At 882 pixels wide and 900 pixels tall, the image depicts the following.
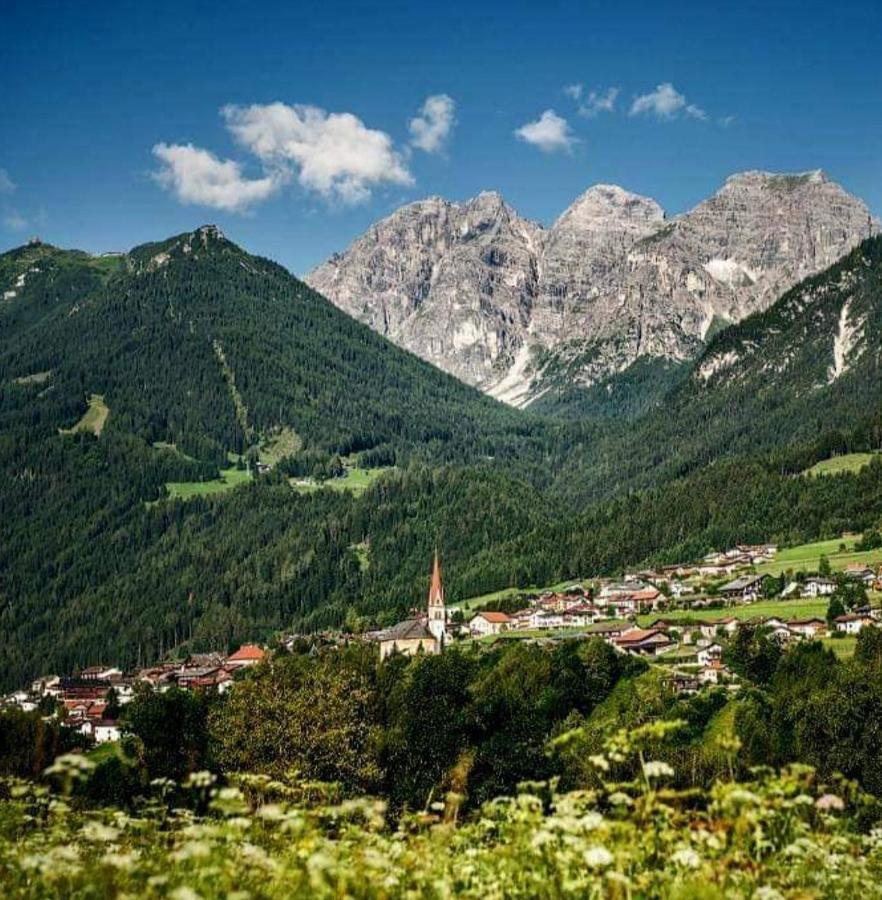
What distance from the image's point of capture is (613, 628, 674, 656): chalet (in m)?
114

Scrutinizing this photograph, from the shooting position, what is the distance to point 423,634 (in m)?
140

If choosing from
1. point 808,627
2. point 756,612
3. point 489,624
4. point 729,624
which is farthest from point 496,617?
point 808,627

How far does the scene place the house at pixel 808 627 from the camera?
10667 centimetres

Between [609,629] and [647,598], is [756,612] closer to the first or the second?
[609,629]

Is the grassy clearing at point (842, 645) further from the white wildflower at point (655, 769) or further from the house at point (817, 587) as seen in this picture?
the white wildflower at point (655, 769)

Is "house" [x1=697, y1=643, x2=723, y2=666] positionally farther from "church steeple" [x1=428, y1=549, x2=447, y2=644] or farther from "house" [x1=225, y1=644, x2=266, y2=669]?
"house" [x1=225, y1=644, x2=266, y2=669]

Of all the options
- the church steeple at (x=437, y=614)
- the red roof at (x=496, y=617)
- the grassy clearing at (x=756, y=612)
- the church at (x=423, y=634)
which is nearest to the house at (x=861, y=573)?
the grassy clearing at (x=756, y=612)

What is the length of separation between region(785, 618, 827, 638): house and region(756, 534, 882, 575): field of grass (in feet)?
99.6

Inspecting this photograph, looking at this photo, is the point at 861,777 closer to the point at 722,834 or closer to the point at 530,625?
the point at 722,834

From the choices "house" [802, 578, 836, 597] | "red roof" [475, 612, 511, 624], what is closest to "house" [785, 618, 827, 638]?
"house" [802, 578, 836, 597]

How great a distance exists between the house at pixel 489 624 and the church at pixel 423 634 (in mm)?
6375

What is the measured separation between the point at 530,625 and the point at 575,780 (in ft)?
300

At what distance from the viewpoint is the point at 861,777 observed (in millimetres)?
63375

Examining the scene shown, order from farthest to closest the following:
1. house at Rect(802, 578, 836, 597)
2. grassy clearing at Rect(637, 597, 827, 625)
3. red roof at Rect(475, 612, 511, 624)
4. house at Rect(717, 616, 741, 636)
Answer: red roof at Rect(475, 612, 511, 624) → house at Rect(802, 578, 836, 597) → grassy clearing at Rect(637, 597, 827, 625) → house at Rect(717, 616, 741, 636)
